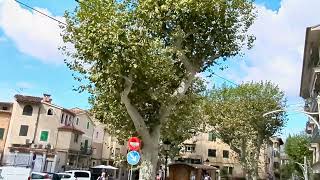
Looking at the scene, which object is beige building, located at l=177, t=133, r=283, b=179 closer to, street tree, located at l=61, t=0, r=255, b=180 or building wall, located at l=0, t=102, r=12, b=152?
building wall, located at l=0, t=102, r=12, b=152

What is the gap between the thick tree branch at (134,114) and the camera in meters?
17.5

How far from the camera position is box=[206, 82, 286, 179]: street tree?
44.3m

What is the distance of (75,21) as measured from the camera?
17703 millimetres

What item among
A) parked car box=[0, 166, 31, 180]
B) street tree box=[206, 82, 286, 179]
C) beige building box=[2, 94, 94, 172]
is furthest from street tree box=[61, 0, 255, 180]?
beige building box=[2, 94, 94, 172]

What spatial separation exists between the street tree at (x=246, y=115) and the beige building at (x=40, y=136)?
19.1 metres

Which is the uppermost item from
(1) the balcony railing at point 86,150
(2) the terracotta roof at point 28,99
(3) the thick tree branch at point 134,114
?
(2) the terracotta roof at point 28,99

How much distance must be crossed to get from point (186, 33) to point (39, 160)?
36.7 meters

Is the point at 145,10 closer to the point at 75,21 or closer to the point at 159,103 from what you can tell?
the point at 75,21

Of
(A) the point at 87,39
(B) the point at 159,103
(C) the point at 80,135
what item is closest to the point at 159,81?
(B) the point at 159,103

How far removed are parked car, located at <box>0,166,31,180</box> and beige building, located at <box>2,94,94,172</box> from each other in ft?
81.9

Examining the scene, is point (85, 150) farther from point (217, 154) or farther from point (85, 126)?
point (217, 154)

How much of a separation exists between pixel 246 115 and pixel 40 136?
25.8 meters

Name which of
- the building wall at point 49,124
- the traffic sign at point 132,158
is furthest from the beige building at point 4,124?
the traffic sign at point 132,158

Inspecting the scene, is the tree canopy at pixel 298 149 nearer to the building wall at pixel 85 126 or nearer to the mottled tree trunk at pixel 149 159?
the building wall at pixel 85 126
